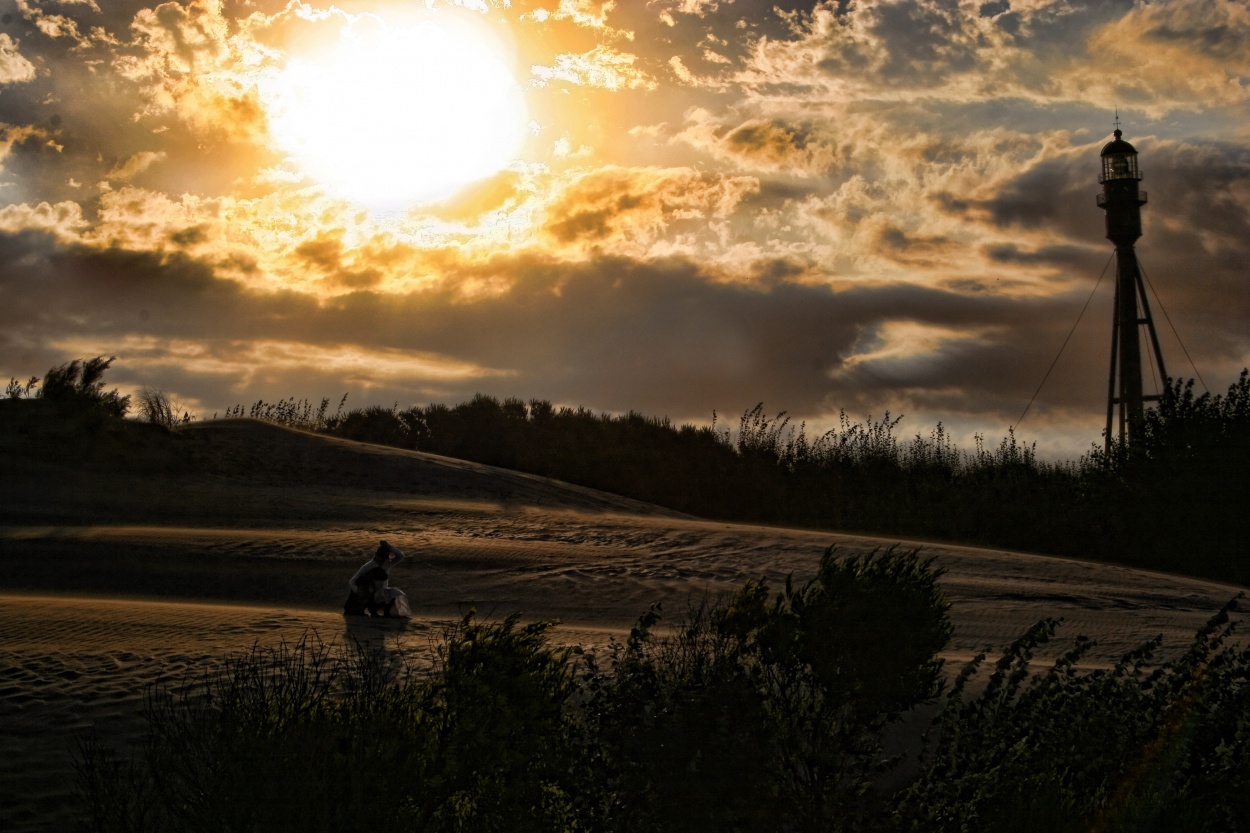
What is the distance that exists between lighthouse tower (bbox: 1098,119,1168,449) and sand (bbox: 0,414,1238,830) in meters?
16.6

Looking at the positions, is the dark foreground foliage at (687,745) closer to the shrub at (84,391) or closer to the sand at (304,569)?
the sand at (304,569)

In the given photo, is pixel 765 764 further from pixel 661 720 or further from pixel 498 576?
pixel 498 576

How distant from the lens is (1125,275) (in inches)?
1296

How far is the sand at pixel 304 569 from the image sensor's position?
774 cm

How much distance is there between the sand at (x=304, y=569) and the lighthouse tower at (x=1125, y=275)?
1661 centimetres

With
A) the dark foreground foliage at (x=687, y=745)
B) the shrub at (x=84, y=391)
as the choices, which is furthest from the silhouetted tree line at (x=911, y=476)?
the dark foreground foliage at (x=687, y=745)

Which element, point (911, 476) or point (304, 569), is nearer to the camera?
point (304, 569)

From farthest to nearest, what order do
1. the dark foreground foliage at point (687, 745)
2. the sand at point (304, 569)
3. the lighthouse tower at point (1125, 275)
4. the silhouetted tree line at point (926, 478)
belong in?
the lighthouse tower at point (1125, 275)
the silhouetted tree line at point (926, 478)
the sand at point (304, 569)
the dark foreground foliage at point (687, 745)

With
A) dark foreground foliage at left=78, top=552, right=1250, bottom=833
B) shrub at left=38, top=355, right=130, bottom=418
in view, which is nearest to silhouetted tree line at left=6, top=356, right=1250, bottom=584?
shrub at left=38, top=355, right=130, bottom=418

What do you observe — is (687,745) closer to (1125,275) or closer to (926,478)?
(926,478)

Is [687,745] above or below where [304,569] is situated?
below

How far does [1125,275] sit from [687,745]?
31.4 meters

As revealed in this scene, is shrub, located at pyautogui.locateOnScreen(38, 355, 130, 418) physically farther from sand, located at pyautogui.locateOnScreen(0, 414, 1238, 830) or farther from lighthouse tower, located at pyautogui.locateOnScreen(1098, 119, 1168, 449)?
lighthouse tower, located at pyautogui.locateOnScreen(1098, 119, 1168, 449)

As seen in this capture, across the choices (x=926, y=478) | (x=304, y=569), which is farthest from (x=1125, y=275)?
(x=304, y=569)
